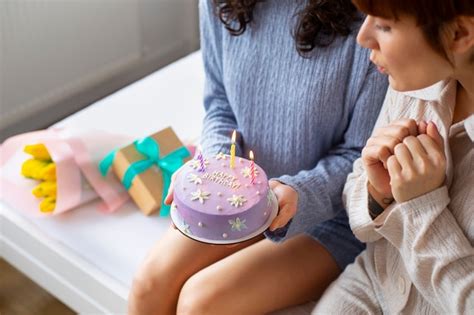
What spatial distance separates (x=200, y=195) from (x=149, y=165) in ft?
1.68

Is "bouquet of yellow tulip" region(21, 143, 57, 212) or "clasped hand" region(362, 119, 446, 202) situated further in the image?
"bouquet of yellow tulip" region(21, 143, 57, 212)

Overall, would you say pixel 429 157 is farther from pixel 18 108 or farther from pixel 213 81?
pixel 18 108

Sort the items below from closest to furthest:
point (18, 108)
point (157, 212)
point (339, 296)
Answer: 1. point (339, 296)
2. point (157, 212)
3. point (18, 108)

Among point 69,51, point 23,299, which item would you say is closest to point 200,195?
point 23,299

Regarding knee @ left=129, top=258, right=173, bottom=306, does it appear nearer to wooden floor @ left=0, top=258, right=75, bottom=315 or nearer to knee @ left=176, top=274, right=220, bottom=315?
knee @ left=176, top=274, right=220, bottom=315

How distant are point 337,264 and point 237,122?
0.33m

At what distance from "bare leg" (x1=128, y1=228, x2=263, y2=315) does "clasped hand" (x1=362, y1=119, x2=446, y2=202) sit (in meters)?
0.38

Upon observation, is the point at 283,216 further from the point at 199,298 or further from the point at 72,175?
the point at 72,175

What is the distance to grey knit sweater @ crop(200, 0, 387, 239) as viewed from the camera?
1.07 meters

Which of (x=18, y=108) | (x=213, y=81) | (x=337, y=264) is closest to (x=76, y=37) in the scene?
(x=18, y=108)

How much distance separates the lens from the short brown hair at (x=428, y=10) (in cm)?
72

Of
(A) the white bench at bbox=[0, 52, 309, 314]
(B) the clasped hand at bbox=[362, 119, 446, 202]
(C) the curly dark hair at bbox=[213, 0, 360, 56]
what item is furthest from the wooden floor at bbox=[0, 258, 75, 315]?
(B) the clasped hand at bbox=[362, 119, 446, 202]

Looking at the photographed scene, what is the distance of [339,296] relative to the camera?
994 mm

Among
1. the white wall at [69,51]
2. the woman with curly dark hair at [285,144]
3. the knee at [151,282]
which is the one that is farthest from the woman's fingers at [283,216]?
the white wall at [69,51]
